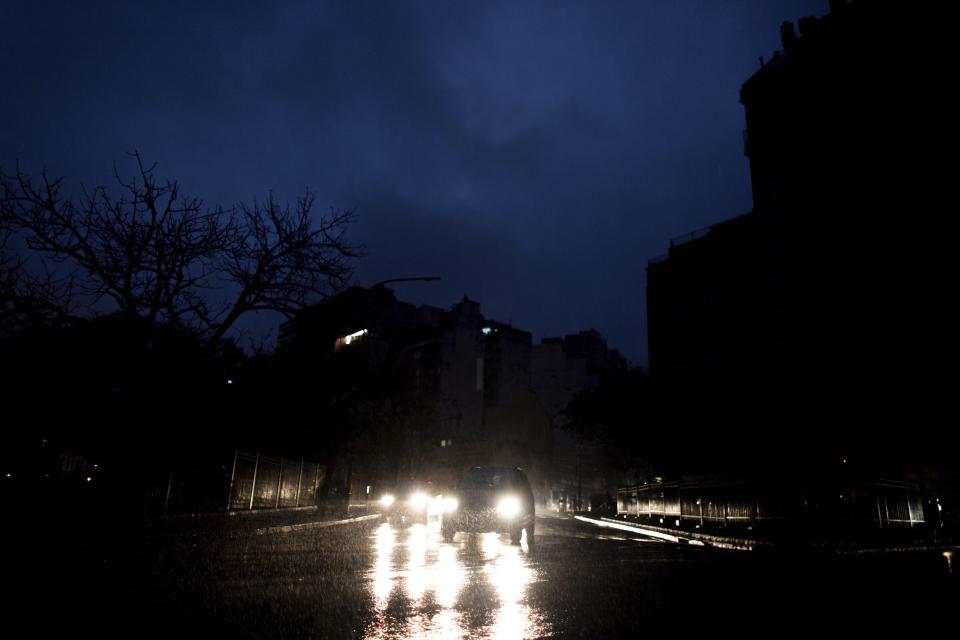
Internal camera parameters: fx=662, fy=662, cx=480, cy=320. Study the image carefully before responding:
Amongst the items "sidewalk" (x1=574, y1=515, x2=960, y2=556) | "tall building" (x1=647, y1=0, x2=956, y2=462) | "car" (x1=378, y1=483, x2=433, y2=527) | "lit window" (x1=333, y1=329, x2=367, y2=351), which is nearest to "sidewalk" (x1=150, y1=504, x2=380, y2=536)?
"car" (x1=378, y1=483, x2=433, y2=527)

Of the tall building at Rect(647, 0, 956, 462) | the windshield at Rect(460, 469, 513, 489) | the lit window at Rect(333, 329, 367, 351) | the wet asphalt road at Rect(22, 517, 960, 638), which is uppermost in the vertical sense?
the tall building at Rect(647, 0, 956, 462)

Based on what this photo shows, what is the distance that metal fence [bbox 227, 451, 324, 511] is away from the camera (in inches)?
927

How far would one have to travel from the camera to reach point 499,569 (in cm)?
973

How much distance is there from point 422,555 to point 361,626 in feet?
21.6

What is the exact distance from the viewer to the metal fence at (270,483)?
23.5 m

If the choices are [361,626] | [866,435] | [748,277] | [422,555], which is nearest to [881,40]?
[748,277]

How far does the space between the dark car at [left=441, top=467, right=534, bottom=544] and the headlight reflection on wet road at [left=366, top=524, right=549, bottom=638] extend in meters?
2.91

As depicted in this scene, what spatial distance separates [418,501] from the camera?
27141 mm

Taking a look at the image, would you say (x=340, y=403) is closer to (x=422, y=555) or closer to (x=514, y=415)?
(x=422, y=555)

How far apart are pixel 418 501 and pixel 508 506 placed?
12.5 metres

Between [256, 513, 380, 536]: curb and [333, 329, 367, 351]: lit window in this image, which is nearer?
[256, 513, 380, 536]: curb

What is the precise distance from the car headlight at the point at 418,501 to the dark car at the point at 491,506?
11.0 meters

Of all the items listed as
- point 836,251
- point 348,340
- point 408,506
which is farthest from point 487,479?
point 836,251

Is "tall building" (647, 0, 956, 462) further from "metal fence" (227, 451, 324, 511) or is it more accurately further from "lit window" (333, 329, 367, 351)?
"metal fence" (227, 451, 324, 511)
